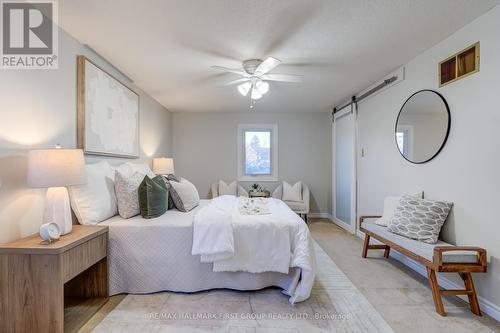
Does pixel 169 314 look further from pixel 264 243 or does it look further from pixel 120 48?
pixel 120 48

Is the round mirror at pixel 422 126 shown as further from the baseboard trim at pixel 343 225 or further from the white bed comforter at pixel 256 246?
the baseboard trim at pixel 343 225

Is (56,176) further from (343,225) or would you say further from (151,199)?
(343,225)

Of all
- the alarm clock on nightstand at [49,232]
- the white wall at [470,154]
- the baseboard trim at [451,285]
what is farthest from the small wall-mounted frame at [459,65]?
the alarm clock on nightstand at [49,232]

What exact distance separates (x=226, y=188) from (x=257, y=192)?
2.30 ft

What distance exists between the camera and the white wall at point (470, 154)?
192 centimetres

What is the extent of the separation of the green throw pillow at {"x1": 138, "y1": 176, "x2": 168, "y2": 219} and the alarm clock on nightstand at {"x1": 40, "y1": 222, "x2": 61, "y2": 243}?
78 centimetres

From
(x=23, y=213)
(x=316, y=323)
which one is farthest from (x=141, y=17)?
(x=316, y=323)

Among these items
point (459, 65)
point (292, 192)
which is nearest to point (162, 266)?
point (459, 65)

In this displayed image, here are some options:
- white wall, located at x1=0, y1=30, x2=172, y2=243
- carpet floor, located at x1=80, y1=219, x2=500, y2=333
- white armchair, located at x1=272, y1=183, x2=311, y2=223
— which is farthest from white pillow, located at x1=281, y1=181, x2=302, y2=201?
white wall, located at x1=0, y1=30, x2=172, y2=243

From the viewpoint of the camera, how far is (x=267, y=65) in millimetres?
2479

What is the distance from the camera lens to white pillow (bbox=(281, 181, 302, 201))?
16.8ft

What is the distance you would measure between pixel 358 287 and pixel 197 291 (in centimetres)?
155

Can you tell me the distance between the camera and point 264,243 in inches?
86.3

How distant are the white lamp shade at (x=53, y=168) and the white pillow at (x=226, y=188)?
3535 millimetres
